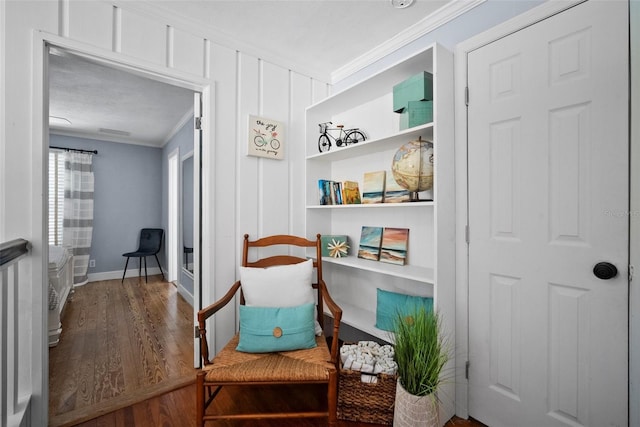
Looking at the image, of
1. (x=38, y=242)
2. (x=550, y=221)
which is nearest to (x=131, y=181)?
(x=38, y=242)

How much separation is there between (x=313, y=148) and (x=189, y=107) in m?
2.01

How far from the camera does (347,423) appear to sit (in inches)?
66.4

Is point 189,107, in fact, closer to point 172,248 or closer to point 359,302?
point 172,248

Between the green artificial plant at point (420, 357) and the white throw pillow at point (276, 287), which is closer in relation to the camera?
the green artificial plant at point (420, 357)

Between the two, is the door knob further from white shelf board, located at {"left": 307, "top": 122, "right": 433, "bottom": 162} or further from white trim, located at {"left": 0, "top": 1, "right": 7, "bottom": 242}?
white trim, located at {"left": 0, "top": 1, "right": 7, "bottom": 242}

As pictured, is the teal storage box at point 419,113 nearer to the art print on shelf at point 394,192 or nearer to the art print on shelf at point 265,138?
the art print on shelf at point 394,192

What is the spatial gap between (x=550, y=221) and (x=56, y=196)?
19.7 feet

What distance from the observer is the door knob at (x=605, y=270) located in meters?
1.23

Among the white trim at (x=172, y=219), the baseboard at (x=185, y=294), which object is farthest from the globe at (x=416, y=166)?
the white trim at (x=172, y=219)

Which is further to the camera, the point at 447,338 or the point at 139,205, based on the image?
the point at 139,205

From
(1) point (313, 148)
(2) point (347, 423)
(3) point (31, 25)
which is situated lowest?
(2) point (347, 423)

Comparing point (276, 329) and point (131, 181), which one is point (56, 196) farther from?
point (276, 329)

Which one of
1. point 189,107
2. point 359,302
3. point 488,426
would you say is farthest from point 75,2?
point 488,426

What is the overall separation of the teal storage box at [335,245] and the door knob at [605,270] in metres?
1.49
